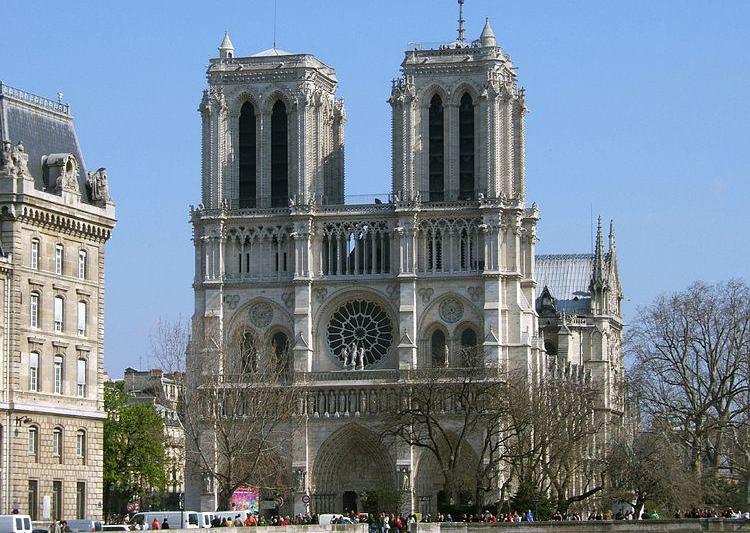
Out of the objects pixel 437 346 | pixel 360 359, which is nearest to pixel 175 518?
Result: pixel 360 359

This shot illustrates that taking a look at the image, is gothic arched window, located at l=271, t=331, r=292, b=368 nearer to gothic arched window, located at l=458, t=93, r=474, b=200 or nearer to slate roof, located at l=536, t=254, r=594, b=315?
gothic arched window, located at l=458, t=93, r=474, b=200

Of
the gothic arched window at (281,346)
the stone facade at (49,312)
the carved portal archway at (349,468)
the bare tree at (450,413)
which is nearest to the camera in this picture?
the stone facade at (49,312)

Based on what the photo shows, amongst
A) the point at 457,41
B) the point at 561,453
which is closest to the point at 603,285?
the point at 457,41

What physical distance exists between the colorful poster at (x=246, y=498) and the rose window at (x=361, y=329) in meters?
16.4

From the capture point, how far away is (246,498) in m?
119

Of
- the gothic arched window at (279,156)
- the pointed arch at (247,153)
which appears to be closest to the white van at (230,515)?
the gothic arched window at (279,156)

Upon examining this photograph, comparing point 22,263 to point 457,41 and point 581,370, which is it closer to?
point 457,41

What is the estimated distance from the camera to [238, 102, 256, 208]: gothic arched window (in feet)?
452

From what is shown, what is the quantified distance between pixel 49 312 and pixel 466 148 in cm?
5232

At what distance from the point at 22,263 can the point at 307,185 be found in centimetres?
5130

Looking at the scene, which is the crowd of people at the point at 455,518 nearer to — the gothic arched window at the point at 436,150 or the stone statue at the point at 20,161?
the stone statue at the point at 20,161

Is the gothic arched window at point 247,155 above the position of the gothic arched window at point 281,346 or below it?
above

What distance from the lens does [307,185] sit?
135375 mm

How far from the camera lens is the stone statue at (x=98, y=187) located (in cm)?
9150
